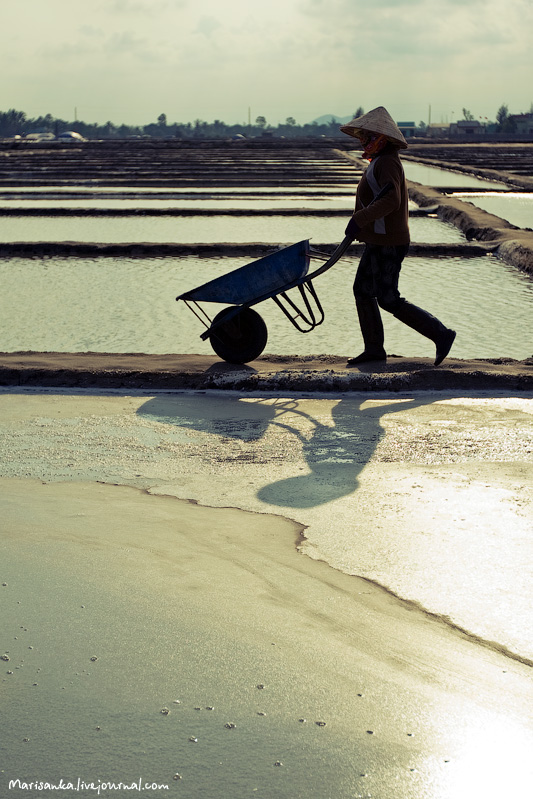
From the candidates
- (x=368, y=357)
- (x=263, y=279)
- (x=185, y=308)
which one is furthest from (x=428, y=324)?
(x=185, y=308)

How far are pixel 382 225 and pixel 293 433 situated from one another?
1.05 meters

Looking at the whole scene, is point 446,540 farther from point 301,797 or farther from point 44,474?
point 44,474

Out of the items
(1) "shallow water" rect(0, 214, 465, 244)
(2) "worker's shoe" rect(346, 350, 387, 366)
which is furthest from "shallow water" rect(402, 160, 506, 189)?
(2) "worker's shoe" rect(346, 350, 387, 366)

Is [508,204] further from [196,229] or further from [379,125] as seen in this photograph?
[379,125]

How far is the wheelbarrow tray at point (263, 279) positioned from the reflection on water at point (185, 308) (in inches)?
35.3

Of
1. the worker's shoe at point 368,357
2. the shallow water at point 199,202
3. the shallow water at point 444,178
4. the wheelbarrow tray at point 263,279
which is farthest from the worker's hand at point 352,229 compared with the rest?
the shallow water at point 444,178

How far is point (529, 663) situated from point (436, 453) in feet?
4.10

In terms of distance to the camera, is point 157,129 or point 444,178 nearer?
point 444,178

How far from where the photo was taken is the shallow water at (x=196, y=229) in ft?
31.7

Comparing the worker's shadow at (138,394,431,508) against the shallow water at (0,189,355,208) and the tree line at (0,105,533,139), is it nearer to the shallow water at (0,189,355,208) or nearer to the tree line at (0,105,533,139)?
the shallow water at (0,189,355,208)

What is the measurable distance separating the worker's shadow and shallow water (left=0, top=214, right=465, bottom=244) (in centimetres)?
557

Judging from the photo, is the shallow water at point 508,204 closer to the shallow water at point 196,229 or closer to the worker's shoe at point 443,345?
the shallow water at point 196,229

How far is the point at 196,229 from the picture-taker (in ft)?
34.7

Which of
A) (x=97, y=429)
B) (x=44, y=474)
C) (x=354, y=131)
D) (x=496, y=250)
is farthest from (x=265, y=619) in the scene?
(x=496, y=250)
